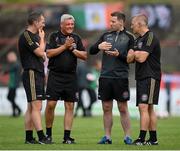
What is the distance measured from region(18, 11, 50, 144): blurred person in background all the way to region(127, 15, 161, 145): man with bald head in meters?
1.64

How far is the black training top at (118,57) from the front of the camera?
591 inches

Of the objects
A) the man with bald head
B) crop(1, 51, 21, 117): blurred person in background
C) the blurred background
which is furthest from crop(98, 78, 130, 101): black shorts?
the blurred background

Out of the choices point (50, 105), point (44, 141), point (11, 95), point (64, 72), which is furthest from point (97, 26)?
point (44, 141)

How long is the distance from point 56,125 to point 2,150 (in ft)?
25.7

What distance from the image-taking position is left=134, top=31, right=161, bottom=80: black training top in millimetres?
14641

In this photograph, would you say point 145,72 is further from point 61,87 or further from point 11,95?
point 11,95

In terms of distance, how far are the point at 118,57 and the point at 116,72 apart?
11.1 inches

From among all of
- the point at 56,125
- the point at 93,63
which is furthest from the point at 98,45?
the point at 93,63

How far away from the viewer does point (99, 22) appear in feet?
120

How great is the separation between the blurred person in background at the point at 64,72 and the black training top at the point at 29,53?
0.36 meters

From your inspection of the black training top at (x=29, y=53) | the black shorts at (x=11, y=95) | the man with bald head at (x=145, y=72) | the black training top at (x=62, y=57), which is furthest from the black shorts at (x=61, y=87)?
the black shorts at (x=11, y=95)

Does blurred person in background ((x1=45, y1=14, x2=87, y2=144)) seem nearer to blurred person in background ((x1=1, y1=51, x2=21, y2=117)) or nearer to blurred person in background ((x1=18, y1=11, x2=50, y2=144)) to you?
blurred person in background ((x1=18, y1=11, x2=50, y2=144))

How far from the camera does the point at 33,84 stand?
14.6m

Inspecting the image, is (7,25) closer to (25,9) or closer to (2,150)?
(25,9)
